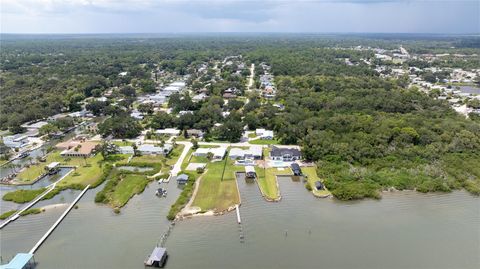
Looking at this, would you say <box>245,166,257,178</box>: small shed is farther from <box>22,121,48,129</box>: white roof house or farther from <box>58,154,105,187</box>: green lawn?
<box>22,121,48,129</box>: white roof house

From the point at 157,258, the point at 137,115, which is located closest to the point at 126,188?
the point at 157,258

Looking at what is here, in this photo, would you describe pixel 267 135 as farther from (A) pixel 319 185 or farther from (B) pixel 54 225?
(B) pixel 54 225

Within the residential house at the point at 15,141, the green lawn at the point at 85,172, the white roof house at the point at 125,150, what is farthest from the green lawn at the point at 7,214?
the residential house at the point at 15,141

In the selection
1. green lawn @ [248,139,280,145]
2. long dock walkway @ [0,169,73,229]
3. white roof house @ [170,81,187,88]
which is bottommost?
green lawn @ [248,139,280,145]

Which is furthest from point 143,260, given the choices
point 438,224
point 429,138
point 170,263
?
point 429,138

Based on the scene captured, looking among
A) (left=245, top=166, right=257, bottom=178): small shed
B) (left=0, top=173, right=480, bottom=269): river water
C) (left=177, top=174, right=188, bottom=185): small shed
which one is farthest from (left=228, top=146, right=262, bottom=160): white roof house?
(left=0, top=173, right=480, bottom=269): river water

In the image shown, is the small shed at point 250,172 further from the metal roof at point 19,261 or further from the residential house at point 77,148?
the metal roof at point 19,261
